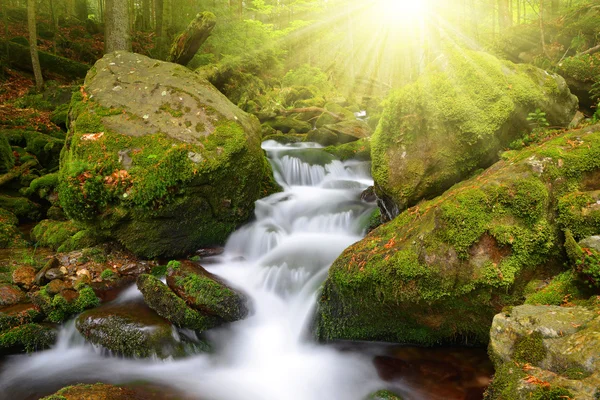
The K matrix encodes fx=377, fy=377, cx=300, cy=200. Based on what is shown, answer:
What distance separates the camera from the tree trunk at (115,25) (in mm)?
11477

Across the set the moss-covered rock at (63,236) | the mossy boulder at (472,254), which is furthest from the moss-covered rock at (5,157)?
the mossy boulder at (472,254)

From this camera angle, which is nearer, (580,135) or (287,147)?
(580,135)

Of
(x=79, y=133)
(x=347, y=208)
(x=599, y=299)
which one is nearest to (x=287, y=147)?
(x=347, y=208)

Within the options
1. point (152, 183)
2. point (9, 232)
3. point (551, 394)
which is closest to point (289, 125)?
point (152, 183)

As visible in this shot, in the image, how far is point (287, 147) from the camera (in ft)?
41.5

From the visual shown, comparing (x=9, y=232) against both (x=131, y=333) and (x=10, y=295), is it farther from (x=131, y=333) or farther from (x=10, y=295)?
(x=131, y=333)

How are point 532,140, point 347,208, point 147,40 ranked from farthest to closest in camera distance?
point 147,40
point 347,208
point 532,140

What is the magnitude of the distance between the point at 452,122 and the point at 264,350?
4377 mm

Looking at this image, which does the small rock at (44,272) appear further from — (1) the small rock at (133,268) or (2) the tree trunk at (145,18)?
(2) the tree trunk at (145,18)

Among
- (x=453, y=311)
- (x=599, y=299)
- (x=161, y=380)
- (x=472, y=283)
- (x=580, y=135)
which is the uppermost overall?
(x=580, y=135)

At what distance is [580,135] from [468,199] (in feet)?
5.76

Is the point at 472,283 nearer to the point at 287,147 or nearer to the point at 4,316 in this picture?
the point at 4,316

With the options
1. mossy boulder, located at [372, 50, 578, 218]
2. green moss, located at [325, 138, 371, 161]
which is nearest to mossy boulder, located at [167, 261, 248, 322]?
mossy boulder, located at [372, 50, 578, 218]

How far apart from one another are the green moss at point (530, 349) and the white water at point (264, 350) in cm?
185
